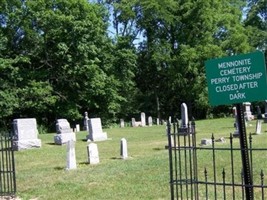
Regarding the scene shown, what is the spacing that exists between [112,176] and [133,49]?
40851 millimetres

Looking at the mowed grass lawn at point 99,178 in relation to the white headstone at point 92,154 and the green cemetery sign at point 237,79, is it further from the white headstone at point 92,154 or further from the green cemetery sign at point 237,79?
the green cemetery sign at point 237,79

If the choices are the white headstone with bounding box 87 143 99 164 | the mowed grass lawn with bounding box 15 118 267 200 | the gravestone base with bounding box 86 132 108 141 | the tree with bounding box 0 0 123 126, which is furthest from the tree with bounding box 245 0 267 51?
the white headstone with bounding box 87 143 99 164

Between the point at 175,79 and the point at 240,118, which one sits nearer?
the point at 240,118

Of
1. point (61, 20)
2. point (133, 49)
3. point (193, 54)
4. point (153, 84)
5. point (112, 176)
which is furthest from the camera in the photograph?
point (153, 84)

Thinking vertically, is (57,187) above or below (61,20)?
below

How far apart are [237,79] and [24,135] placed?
632 inches

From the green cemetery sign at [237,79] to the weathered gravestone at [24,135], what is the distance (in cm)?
1548

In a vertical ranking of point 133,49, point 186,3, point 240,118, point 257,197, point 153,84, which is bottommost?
point 257,197

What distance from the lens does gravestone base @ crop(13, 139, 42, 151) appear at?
20.0 meters

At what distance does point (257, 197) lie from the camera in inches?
338

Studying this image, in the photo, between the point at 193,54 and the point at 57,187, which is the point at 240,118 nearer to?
the point at 57,187

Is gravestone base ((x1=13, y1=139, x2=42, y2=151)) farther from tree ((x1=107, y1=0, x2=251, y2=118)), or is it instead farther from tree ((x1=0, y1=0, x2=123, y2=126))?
tree ((x1=107, y1=0, x2=251, y2=118))

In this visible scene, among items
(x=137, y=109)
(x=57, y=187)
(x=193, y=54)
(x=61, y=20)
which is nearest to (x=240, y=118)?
(x=57, y=187)

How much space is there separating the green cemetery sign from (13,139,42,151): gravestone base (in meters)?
15.4
